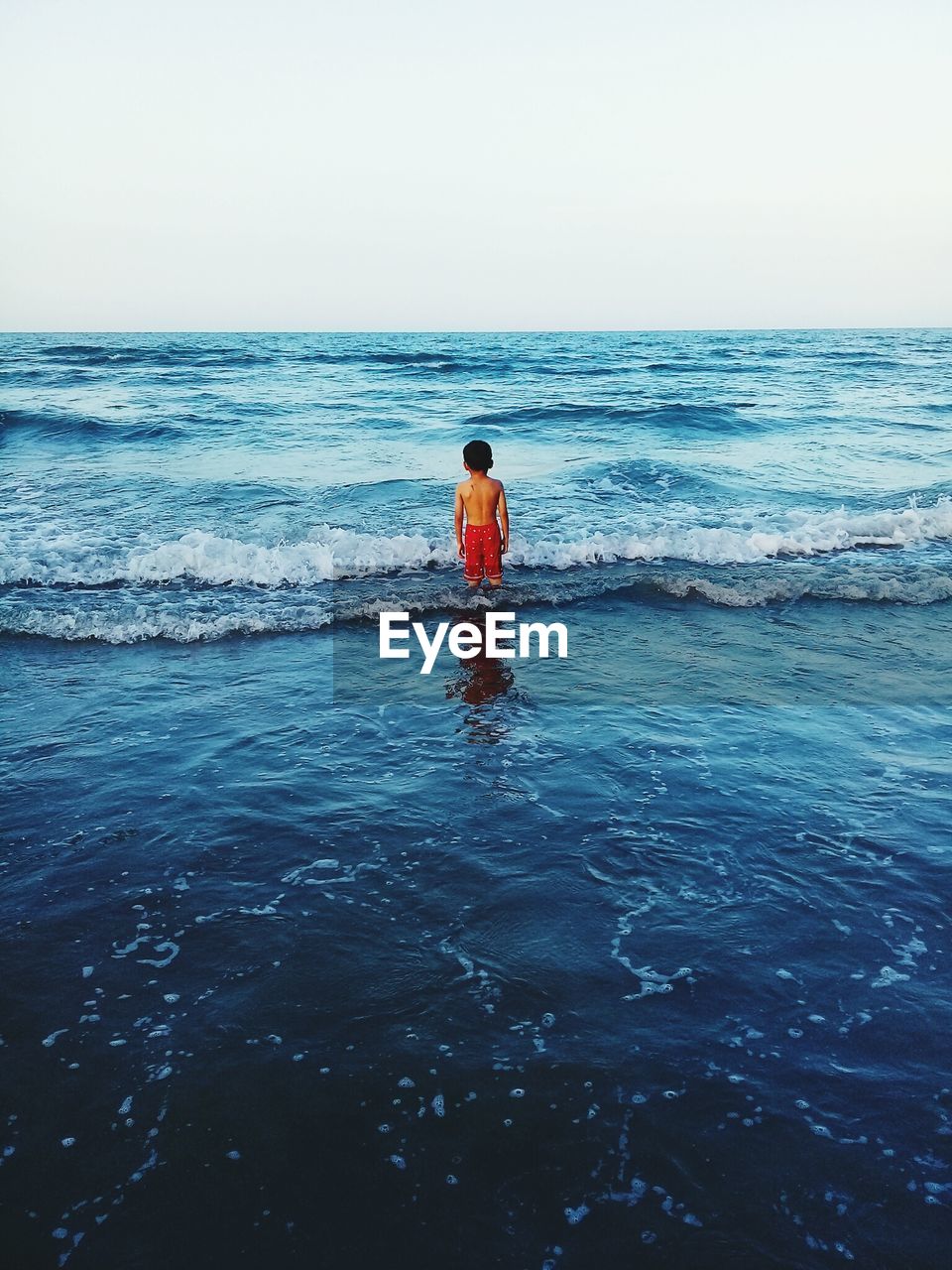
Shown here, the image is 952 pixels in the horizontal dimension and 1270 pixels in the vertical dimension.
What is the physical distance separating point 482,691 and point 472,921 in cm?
283

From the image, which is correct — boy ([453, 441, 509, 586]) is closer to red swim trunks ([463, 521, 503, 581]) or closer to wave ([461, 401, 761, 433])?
red swim trunks ([463, 521, 503, 581])

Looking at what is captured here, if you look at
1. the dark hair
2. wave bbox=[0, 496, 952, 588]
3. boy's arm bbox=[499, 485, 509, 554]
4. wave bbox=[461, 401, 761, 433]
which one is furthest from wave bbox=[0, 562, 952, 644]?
wave bbox=[461, 401, 761, 433]

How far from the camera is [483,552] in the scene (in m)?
8.55

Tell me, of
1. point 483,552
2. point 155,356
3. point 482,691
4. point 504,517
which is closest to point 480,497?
point 504,517

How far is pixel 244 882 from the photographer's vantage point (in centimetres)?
379

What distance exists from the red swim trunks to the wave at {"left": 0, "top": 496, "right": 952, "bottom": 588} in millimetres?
1417

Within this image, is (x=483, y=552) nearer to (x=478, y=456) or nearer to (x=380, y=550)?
(x=478, y=456)

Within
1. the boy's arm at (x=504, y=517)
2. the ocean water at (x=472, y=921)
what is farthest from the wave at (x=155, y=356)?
the boy's arm at (x=504, y=517)

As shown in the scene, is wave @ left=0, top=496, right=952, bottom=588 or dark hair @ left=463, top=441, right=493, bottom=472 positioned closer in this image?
dark hair @ left=463, top=441, right=493, bottom=472

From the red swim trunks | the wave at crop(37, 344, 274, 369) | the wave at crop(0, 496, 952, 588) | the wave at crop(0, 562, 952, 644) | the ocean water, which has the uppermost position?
the wave at crop(37, 344, 274, 369)

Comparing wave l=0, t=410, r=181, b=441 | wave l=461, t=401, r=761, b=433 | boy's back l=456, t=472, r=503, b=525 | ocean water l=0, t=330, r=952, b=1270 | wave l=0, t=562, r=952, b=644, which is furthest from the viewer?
wave l=461, t=401, r=761, b=433

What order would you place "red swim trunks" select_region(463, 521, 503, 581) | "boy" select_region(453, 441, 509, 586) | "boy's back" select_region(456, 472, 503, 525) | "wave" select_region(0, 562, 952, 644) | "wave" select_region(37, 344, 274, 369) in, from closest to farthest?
"wave" select_region(0, 562, 952, 644), "boy" select_region(453, 441, 509, 586), "boy's back" select_region(456, 472, 503, 525), "red swim trunks" select_region(463, 521, 503, 581), "wave" select_region(37, 344, 274, 369)

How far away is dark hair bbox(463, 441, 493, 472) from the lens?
7945mm

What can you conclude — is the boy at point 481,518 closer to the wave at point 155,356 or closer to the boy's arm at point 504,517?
the boy's arm at point 504,517
